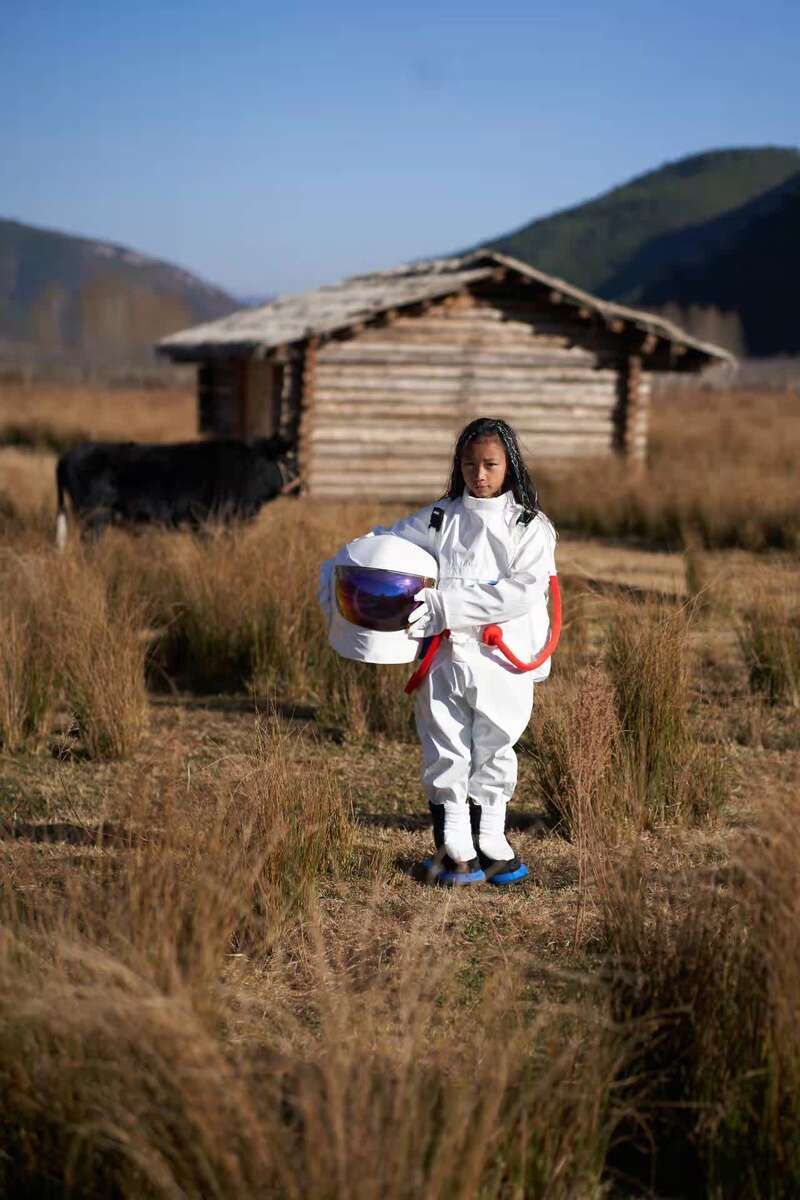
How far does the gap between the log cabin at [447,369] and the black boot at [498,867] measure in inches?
527

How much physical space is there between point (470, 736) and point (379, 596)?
61 centimetres

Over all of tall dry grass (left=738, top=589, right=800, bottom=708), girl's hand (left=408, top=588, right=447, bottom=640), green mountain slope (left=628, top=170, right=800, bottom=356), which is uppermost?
green mountain slope (left=628, top=170, right=800, bottom=356)

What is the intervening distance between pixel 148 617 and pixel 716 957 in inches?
204

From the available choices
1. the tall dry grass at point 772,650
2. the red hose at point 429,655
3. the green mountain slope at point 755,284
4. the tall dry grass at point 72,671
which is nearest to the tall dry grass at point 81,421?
the tall dry grass at point 72,671

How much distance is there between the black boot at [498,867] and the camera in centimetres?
421

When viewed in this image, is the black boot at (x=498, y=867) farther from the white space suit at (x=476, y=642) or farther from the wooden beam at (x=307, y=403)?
the wooden beam at (x=307, y=403)

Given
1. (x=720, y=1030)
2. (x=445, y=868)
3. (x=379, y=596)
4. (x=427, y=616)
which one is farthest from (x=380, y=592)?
(x=720, y=1030)

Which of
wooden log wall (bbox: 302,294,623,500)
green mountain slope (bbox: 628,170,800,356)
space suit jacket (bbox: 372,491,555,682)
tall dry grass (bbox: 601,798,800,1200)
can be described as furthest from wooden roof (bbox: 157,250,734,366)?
green mountain slope (bbox: 628,170,800,356)

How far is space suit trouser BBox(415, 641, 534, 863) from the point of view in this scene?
4.05 meters

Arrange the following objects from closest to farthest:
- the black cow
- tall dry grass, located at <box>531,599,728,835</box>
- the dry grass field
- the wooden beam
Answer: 1. the dry grass field
2. tall dry grass, located at <box>531,599,728,835</box>
3. the black cow
4. the wooden beam

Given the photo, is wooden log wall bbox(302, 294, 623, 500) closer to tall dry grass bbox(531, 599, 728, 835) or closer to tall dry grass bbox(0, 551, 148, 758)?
tall dry grass bbox(0, 551, 148, 758)


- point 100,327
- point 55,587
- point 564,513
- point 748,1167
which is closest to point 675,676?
point 748,1167

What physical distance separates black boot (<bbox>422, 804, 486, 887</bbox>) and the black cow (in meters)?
6.85

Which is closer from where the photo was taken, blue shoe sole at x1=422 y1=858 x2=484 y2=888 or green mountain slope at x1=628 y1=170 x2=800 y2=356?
blue shoe sole at x1=422 y1=858 x2=484 y2=888
